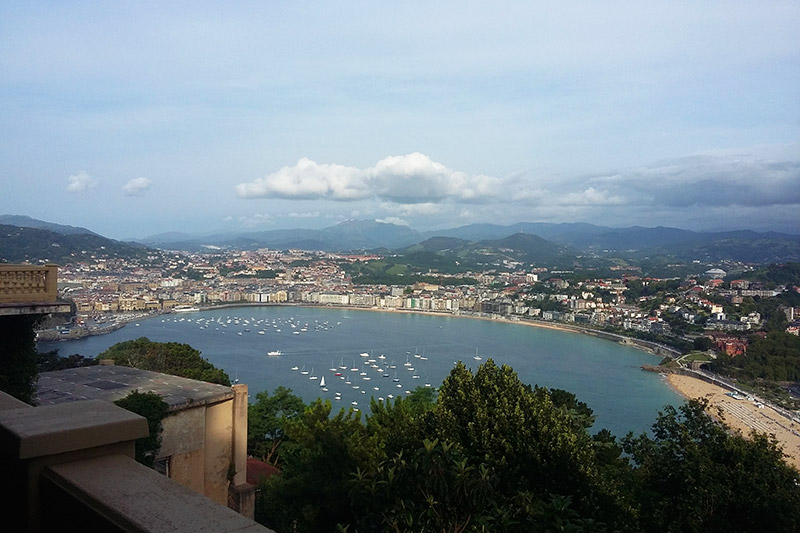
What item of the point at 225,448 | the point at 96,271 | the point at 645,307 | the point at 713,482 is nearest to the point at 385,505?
the point at 225,448

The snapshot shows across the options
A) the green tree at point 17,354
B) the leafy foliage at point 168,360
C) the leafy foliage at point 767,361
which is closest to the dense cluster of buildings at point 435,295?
the leafy foliage at point 767,361

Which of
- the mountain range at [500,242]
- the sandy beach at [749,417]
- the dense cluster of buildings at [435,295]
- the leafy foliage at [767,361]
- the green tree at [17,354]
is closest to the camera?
the green tree at [17,354]

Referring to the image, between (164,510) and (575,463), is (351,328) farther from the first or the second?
(164,510)

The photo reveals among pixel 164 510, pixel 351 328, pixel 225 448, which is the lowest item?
pixel 351 328

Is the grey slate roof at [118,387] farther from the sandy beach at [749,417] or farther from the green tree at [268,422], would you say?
the sandy beach at [749,417]

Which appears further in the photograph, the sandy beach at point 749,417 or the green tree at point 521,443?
the sandy beach at point 749,417

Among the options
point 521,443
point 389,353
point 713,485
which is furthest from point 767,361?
point 521,443

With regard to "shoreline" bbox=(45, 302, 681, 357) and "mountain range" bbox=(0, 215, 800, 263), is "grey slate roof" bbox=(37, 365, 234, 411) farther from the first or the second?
"mountain range" bbox=(0, 215, 800, 263)
